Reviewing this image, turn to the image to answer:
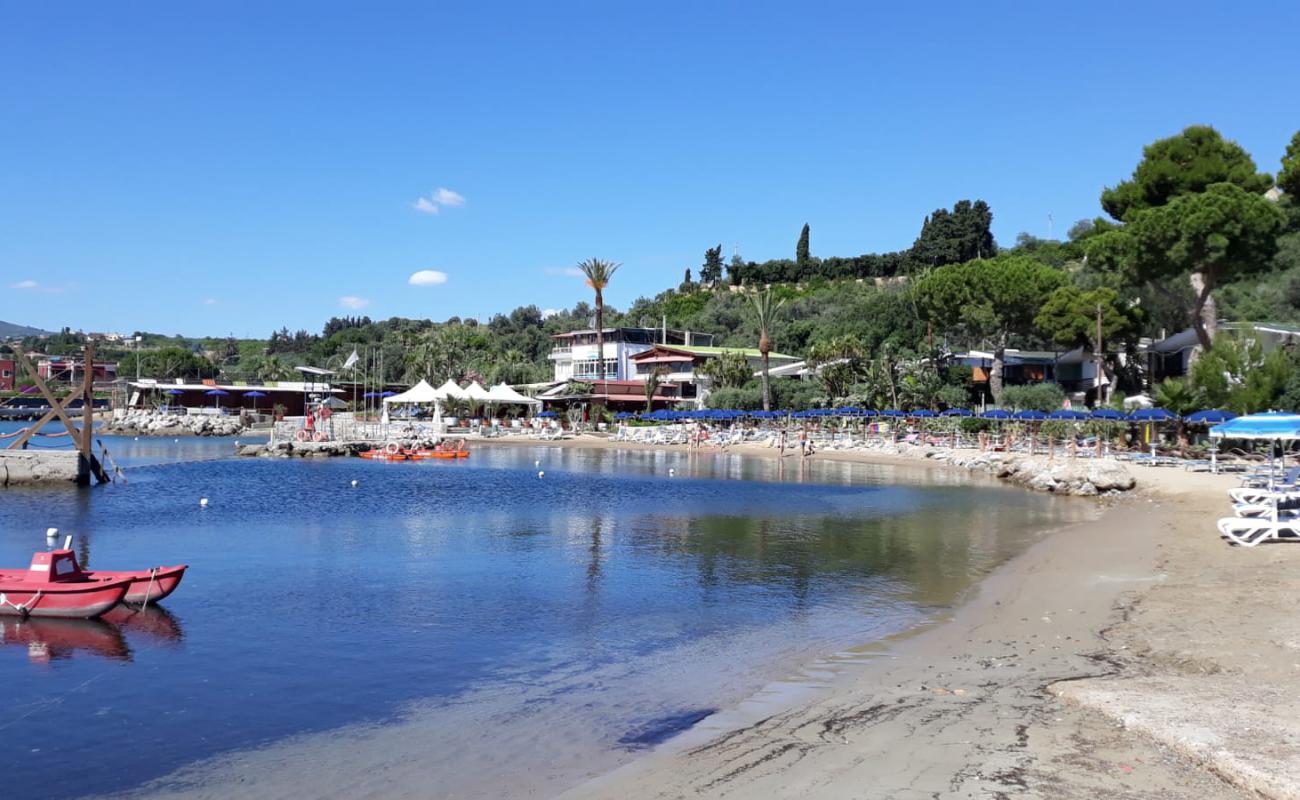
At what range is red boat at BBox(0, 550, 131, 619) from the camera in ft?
43.4

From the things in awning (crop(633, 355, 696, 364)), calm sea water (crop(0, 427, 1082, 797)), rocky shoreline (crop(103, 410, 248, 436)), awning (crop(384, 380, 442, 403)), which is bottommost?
calm sea water (crop(0, 427, 1082, 797))

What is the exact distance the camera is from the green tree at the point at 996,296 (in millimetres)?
56031

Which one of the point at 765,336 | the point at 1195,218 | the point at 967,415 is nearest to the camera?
the point at 1195,218

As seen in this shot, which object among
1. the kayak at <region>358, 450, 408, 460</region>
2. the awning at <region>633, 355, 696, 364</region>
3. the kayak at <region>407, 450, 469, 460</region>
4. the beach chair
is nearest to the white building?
the awning at <region>633, 355, 696, 364</region>

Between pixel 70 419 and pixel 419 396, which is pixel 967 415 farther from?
pixel 70 419

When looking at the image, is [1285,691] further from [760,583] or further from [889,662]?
[760,583]

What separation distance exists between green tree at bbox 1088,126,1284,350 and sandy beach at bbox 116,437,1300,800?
35.5 meters

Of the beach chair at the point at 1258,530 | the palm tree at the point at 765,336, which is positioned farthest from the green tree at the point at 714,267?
the beach chair at the point at 1258,530

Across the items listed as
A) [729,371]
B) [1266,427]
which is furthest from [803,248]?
[1266,427]

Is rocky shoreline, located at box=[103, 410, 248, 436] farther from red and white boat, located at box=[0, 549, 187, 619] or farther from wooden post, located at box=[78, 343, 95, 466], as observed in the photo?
red and white boat, located at box=[0, 549, 187, 619]

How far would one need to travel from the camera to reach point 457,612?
47.2 feet

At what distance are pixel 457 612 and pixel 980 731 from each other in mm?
8754

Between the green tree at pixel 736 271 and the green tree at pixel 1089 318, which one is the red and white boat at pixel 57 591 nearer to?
the green tree at pixel 1089 318

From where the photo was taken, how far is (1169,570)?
613 inches
